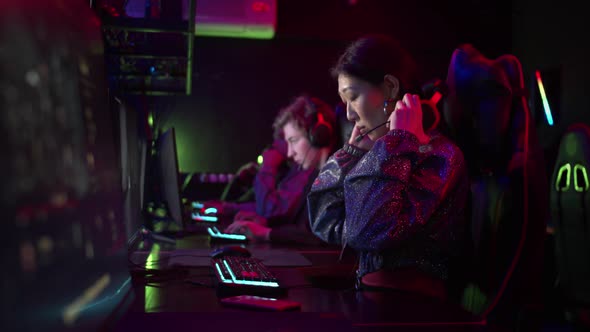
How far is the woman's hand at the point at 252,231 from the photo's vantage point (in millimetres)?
2004

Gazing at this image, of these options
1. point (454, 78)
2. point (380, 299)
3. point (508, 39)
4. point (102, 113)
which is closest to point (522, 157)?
point (454, 78)

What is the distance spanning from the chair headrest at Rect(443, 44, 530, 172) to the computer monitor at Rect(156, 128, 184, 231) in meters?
0.85

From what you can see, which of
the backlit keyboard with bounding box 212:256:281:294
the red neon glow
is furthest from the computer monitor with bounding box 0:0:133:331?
the red neon glow

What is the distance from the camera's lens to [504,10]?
13.9 feet

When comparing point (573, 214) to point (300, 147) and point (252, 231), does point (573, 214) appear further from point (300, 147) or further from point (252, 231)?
point (252, 231)

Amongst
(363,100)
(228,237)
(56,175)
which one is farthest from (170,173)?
(56,175)

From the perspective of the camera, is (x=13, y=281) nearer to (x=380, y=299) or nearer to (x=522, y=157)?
(x=380, y=299)

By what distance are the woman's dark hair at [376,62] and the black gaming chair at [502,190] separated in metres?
0.18

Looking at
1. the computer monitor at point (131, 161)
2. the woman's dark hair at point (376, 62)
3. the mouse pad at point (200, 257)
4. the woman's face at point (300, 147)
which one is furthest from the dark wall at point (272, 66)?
the woman's dark hair at point (376, 62)

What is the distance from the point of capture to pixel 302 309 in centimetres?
90

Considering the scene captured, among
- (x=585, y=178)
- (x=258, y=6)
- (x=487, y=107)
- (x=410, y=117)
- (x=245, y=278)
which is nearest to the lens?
(x=245, y=278)

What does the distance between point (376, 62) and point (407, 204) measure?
1.31ft

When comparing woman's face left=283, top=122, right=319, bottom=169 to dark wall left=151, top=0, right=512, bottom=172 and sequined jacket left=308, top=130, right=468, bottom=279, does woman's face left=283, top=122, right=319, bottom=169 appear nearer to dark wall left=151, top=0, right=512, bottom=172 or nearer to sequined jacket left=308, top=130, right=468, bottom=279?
dark wall left=151, top=0, right=512, bottom=172

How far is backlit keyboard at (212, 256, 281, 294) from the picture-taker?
976 millimetres
